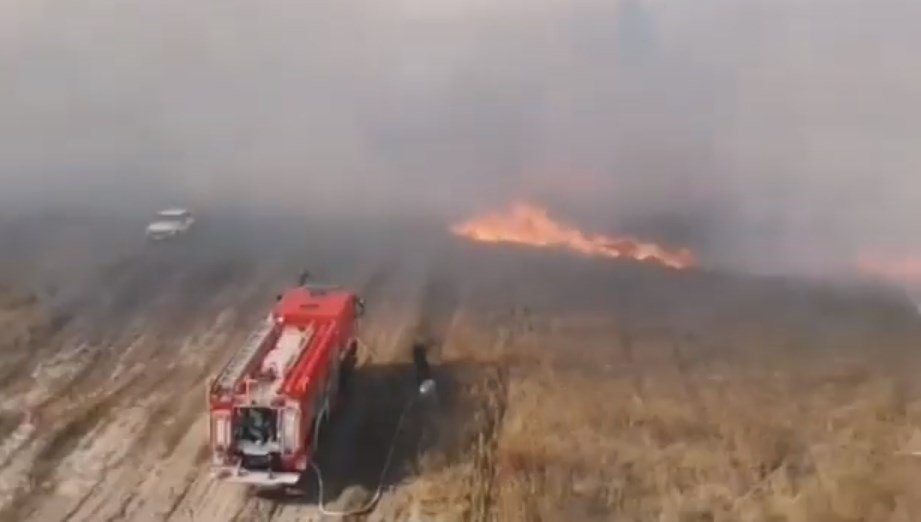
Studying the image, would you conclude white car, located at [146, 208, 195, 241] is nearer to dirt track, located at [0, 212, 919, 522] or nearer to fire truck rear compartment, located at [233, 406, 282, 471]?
dirt track, located at [0, 212, 919, 522]

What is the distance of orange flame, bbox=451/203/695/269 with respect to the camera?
3278cm

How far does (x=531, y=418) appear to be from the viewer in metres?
22.7

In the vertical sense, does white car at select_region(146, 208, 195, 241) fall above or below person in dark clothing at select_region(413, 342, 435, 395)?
below

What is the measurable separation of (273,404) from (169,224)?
16072 millimetres

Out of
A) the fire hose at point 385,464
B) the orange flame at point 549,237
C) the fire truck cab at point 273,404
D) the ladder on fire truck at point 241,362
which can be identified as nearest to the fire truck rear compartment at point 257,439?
the fire truck cab at point 273,404

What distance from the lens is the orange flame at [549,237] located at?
32781 millimetres

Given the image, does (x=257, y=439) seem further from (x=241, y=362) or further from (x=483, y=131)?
(x=483, y=131)

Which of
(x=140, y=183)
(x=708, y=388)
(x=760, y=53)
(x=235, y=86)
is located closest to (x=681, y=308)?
(x=708, y=388)

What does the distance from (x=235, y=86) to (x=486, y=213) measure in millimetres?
14839

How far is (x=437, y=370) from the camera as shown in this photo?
2503 centimetres

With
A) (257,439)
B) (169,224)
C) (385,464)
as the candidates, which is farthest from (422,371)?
(169,224)

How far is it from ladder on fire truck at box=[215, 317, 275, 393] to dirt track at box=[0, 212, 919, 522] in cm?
191

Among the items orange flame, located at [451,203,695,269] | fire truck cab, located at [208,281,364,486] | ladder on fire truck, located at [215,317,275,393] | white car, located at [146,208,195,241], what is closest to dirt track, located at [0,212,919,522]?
white car, located at [146,208,195,241]

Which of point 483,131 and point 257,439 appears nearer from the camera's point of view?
point 257,439
